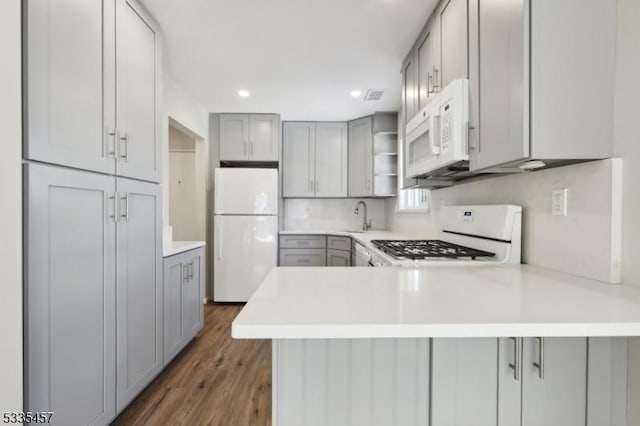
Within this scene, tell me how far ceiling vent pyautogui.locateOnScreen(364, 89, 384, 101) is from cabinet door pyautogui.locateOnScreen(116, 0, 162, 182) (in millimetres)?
1900

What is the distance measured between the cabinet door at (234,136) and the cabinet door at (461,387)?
3.37m

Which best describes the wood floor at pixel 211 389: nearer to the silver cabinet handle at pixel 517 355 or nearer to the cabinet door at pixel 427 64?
the silver cabinet handle at pixel 517 355

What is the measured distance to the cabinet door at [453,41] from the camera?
1.42 m

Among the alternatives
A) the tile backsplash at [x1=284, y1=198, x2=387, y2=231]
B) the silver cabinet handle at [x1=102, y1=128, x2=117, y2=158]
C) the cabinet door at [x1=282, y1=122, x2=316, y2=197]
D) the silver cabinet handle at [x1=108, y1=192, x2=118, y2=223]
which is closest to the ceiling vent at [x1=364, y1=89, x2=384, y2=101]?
the cabinet door at [x1=282, y1=122, x2=316, y2=197]

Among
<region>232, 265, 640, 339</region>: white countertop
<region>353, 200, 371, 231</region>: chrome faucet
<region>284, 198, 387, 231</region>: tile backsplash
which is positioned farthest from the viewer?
<region>284, 198, 387, 231</region>: tile backsplash

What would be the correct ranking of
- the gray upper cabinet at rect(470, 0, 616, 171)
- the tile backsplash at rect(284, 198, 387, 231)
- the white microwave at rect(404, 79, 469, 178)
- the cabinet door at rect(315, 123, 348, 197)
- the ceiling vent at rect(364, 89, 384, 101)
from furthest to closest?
1. the tile backsplash at rect(284, 198, 387, 231)
2. the cabinet door at rect(315, 123, 348, 197)
3. the ceiling vent at rect(364, 89, 384, 101)
4. the white microwave at rect(404, 79, 469, 178)
5. the gray upper cabinet at rect(470, 0, 616, 171)

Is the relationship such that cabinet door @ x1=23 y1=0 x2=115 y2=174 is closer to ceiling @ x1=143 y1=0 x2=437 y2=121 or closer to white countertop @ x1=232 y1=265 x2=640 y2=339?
ceiling @ x1=143 y1=0 x2=437 y2=121

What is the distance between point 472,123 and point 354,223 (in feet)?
9.87

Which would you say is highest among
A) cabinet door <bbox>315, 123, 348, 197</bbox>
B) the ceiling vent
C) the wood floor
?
the ceiling vent

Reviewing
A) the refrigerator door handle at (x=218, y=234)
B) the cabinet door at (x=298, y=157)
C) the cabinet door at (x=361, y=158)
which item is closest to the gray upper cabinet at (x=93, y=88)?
the refrigerator door handle at (x=218, y=234)

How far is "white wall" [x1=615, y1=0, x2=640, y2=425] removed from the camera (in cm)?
97

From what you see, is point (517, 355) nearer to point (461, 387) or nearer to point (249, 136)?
point (461, 387)

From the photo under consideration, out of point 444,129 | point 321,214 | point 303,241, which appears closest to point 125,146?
point 444,129
